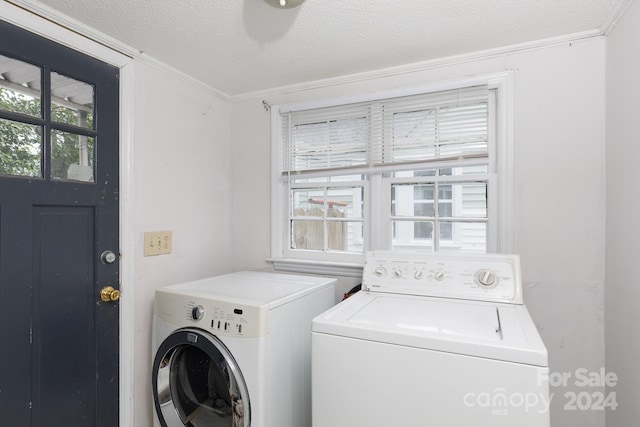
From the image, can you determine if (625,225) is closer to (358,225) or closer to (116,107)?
(358,225)

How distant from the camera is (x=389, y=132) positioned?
2.10m

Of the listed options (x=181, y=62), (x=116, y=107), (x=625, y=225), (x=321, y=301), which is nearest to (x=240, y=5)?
(x=181, y=62)

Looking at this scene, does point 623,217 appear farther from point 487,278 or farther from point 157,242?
point 157,242

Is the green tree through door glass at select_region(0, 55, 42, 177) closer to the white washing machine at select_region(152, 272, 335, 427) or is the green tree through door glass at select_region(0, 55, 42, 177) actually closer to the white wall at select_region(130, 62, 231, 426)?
the white wall at select_region(130, 62, 231, 426)

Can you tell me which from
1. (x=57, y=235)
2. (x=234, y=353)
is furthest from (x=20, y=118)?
(x=234, y=353)

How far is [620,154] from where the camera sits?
4.81 feet

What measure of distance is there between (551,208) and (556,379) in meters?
0.86

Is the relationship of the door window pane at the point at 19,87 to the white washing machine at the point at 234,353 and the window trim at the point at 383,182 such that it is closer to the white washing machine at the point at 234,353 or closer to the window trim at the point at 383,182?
the white washing machine at the point at 234,353

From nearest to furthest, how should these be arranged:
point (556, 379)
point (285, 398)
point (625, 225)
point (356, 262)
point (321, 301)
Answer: point (625, 225)
point (285, 398)
point (556, 379)
point (321, 301)
point (356, 262)

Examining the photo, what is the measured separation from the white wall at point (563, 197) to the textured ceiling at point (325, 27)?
172 mm

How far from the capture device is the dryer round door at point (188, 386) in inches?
63.9

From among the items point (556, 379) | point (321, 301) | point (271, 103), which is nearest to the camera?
point (556, 379)

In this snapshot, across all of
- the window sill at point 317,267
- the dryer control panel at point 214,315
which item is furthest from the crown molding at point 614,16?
the dryer control panel at point 214,315

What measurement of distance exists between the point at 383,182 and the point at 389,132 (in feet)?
1.01
